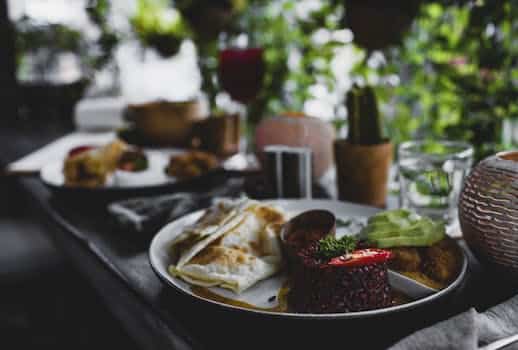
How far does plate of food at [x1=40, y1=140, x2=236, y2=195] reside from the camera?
52.3 inches

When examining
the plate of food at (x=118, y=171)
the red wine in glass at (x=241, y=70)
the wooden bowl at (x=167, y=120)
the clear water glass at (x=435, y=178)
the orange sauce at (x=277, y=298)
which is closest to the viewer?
the orange sauce at (x=277, y=298)

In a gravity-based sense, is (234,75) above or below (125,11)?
below

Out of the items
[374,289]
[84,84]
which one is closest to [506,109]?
[374,289]

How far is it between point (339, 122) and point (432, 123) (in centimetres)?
33

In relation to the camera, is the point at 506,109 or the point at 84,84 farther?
the point at 84,84

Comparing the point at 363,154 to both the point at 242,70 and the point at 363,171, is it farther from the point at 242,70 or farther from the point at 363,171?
the point at 242,70

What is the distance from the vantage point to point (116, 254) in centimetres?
100

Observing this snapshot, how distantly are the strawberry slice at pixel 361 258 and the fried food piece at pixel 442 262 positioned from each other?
4.2 inches

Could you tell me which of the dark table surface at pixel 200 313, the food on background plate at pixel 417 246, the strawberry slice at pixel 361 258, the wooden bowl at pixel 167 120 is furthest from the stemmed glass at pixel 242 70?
the strawberry slice at pixel 361 258

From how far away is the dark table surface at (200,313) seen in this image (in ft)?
2.10

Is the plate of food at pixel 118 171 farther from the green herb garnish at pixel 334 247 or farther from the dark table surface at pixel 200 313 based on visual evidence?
the green herb garnish at pixel 334 247

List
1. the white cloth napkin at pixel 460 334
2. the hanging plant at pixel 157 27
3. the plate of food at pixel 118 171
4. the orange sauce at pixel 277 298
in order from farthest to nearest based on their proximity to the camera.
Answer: the hanging plant at pixel 157 27 < the plate of food at pixel 118 171 < the orange sauce at pixel 277 298 < the white cloth napkin at pixel 460 334

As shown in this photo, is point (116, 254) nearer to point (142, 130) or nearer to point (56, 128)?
point (142, 130)

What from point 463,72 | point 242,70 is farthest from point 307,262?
point 463,72
